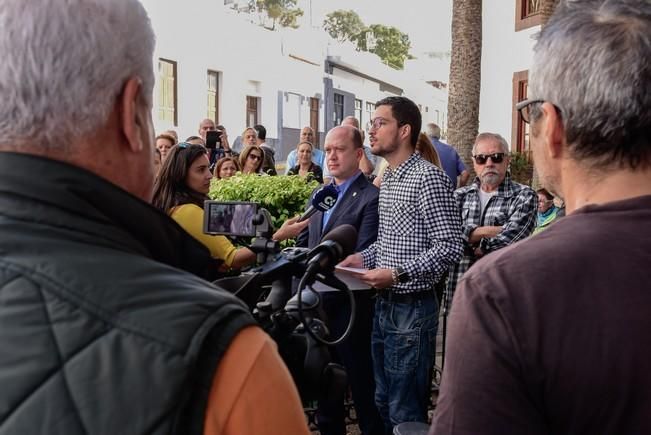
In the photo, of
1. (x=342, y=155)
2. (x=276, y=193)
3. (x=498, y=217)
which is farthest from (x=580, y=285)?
(x=276, y=193)

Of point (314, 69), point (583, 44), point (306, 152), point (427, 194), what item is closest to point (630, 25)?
point (583, 44)

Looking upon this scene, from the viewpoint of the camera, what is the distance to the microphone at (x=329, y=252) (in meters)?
1.78

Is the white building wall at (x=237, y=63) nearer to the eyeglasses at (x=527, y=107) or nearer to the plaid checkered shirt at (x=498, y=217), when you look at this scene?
the plaid checkered shirt at (x=498, y=217)

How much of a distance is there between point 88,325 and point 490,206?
453cm

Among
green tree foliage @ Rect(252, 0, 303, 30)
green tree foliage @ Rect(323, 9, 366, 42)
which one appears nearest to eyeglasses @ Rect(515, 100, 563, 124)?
green tree foliage @ Rect(252, 0, 303, 30)

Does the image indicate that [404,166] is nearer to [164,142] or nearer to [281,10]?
[164,142]

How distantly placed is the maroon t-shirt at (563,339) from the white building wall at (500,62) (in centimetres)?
1517

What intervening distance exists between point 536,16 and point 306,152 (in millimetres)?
8001

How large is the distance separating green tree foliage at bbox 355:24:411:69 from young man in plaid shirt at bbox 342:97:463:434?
242ft

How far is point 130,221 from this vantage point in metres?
1.11

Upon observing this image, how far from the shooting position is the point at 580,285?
134 cm

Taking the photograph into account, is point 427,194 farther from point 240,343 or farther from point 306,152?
point 306,152

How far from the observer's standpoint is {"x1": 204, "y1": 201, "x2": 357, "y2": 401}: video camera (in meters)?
1.60

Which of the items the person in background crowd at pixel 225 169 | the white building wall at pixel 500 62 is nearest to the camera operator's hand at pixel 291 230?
the person in background crowd at pixel 225 169
